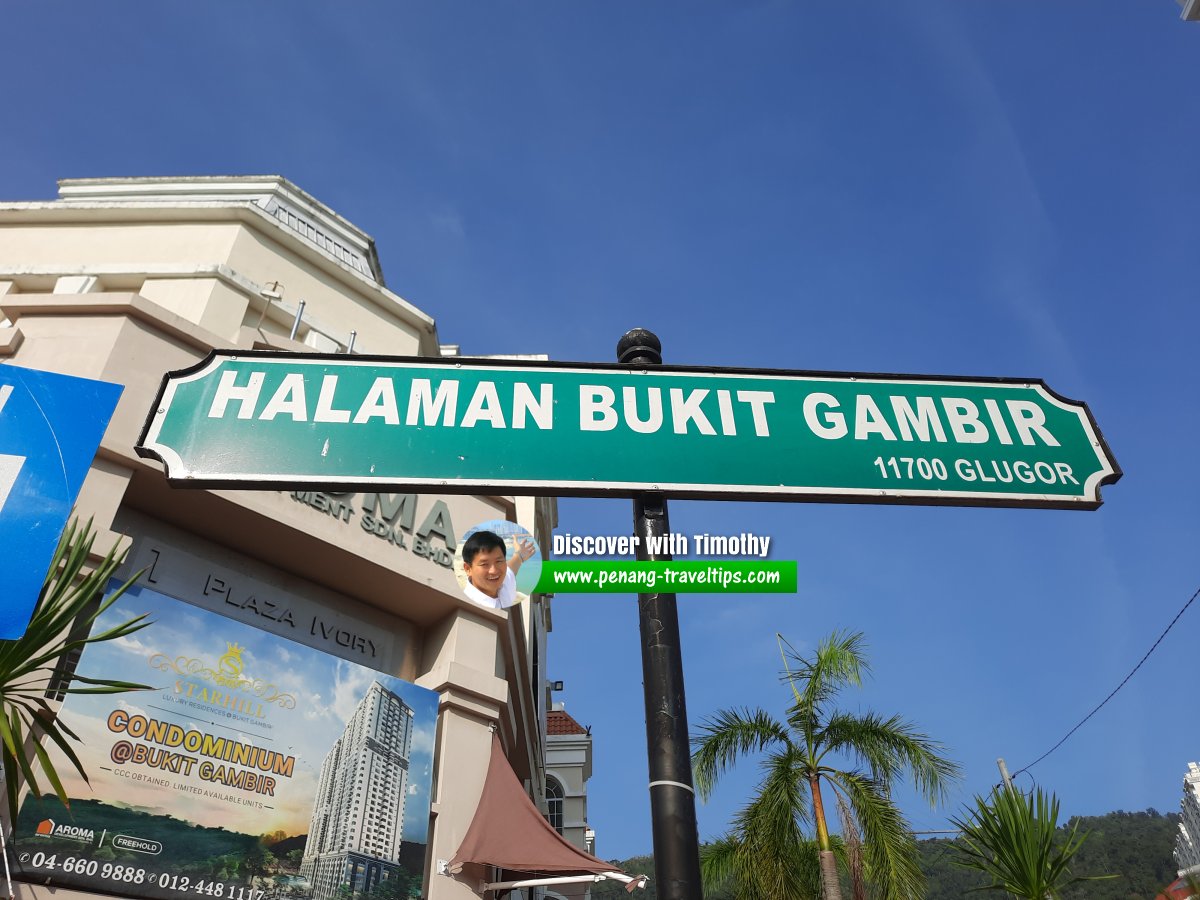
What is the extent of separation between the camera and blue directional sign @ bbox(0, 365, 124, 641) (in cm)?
168

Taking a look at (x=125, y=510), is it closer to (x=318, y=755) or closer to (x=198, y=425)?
(x=318, y=755)

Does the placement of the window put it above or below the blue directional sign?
above

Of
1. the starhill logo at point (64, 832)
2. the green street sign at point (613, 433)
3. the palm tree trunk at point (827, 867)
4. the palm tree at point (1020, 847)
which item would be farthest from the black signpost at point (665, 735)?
the palm tree trunk at point (827, 867)

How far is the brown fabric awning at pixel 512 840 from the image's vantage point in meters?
9.83

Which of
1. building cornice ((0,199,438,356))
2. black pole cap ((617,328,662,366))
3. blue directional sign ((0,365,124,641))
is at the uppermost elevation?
building cornice ((0,199,438,356))

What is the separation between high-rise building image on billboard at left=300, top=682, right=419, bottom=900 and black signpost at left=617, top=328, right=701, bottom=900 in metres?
8.82

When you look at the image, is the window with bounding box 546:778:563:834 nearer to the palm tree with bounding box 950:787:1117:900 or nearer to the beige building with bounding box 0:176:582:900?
the beige building with bounding box 0:176:582:900

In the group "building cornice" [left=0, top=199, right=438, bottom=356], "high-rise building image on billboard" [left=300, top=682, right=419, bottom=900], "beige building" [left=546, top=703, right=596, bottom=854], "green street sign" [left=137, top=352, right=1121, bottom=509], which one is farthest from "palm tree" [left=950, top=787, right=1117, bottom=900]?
"beige building" [left=546, top=703, right=596, bottom=854]

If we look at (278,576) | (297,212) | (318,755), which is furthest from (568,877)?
(297,212)

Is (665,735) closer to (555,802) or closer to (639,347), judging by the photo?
A: (639,347)

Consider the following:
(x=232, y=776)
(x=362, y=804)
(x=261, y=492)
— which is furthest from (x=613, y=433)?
(x=362, y=804)

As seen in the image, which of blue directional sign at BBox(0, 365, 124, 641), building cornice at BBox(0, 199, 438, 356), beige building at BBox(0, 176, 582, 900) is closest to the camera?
blue directional sign at BBox(0, 365, 124, 641)

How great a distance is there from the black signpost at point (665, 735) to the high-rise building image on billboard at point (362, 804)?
8.82 metres

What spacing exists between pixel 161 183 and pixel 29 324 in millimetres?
6524
